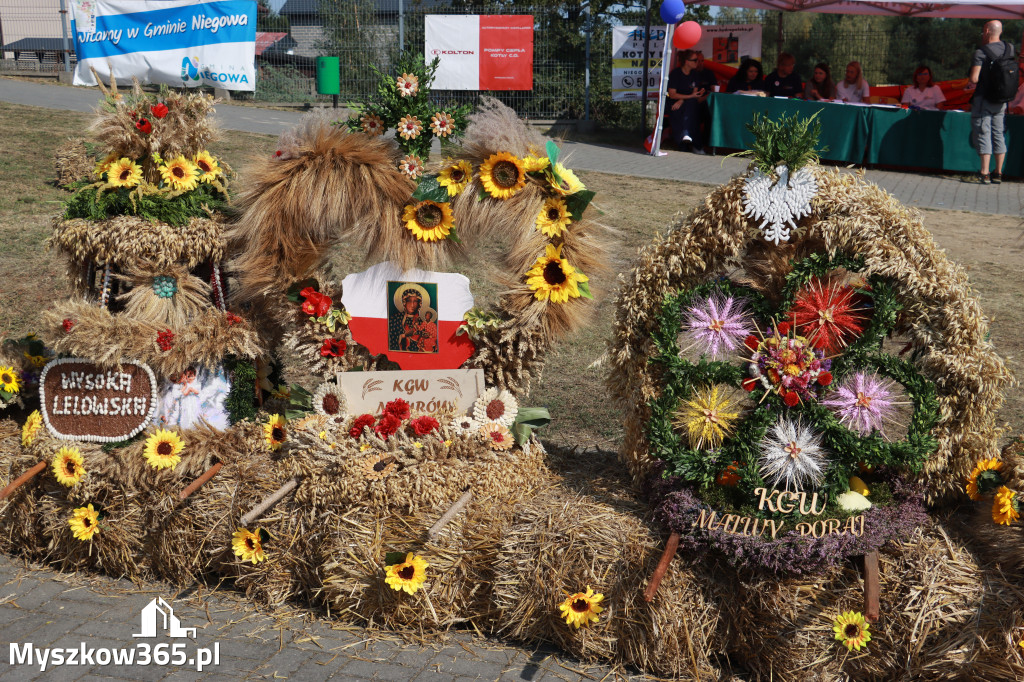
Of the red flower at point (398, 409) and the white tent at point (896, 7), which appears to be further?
the white tent at point (896, 7)

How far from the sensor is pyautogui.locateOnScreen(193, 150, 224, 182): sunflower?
3.85 m

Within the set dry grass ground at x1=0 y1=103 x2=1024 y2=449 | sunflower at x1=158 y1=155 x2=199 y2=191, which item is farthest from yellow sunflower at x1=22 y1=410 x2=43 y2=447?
sunflower at x1=158 y1=155 x2=199 y2=191

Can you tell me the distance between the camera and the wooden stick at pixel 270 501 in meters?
3.27

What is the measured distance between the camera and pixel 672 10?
12.0 metres

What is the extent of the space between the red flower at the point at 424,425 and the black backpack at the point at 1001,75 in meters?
10.7

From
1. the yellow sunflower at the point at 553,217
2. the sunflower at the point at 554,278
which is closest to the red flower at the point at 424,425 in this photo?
the sunflower at the point at 554,278

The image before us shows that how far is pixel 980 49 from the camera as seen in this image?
1124 centimetres

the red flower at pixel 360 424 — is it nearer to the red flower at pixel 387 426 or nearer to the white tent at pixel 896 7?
the red flower at pixel 387 426

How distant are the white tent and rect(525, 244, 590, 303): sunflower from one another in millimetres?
11098

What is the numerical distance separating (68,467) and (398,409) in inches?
56.7

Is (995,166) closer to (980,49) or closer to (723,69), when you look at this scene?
(980,49)

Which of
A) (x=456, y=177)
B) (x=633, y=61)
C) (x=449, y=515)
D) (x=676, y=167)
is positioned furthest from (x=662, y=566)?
(x=633, y=61)

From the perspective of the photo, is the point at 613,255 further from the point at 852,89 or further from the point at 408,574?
the point at 852,89

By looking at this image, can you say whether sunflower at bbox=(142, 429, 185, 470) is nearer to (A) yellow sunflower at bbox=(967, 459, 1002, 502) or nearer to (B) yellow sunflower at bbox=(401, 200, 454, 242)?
(B) yellow sunflower at bbox=(401, 200, 454, 242)
